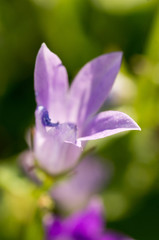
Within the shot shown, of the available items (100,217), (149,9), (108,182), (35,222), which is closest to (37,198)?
(35,222)

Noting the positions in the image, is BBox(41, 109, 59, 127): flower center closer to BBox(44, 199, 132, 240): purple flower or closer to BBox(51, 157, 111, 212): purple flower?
BBox(44, 199, 132, 240): purple flower

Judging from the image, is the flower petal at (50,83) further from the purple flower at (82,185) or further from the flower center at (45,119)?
the purple flower at (82,185)

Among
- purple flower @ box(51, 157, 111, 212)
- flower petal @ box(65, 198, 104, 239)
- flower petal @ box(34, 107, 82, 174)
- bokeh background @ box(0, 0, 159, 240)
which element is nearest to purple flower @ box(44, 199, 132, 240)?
flower petal @ box(65, 198, 104, 239)

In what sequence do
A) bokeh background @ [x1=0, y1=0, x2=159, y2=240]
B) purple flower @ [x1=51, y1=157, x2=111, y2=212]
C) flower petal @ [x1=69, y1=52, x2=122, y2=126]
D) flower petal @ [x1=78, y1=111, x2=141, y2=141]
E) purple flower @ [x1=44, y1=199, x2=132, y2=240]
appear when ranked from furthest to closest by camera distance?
purple flower @ [x1=51, y1=157, x2=111, y2=212] < bokeh background @ [x1=0, y1=0, x2=159, y2=240] < purple flower @ [x1=44, y1=199, x2=132, y2=240] < flower petal @ [x1=69, y1=52, x2=122, y2=126] < flower petal @ [x1=78, y1=111, x2=141, y2=141]

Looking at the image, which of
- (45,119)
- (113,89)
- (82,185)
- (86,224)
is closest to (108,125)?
(45,119)

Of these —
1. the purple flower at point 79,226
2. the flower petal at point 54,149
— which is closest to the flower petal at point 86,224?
the purple flower at point 79,226
